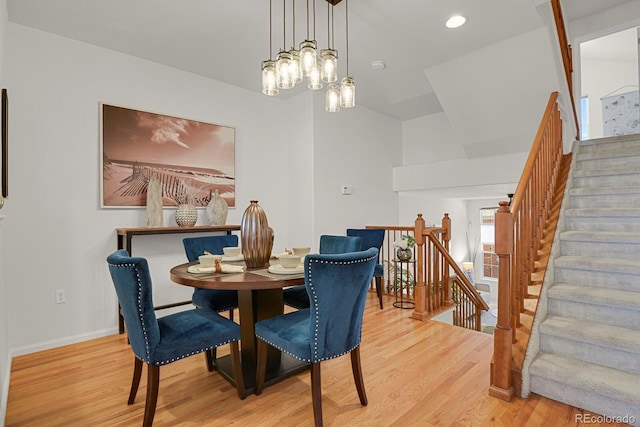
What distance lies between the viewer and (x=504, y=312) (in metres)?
1.96

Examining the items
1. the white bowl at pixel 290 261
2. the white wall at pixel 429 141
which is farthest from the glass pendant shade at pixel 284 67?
the white wall at pixel 429 141

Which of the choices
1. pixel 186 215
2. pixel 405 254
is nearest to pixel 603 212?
pixel 405 254

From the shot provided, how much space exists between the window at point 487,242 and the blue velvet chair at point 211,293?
26.7ft

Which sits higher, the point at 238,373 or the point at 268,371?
the point at 238,373

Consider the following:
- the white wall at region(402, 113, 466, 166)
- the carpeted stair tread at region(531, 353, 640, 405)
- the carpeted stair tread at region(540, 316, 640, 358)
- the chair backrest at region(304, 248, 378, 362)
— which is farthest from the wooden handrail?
the chair backrest at region(304, 248, 378, 362)

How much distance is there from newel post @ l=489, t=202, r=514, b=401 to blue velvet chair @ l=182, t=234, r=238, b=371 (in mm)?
1851

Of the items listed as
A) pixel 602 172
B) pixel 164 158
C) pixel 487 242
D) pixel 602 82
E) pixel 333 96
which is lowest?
pixel 487 242

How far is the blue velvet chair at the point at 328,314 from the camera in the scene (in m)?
1.62

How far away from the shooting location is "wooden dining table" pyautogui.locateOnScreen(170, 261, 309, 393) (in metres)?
1.90

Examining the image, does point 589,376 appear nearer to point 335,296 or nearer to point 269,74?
point 335,296

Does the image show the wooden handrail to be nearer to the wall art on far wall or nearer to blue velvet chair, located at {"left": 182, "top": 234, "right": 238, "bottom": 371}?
the wall art on far wall

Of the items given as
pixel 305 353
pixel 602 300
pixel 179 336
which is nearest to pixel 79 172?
pixel 179 336

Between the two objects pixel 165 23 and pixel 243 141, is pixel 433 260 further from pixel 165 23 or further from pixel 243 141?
pixel 165 23

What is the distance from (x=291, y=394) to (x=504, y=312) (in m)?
1.38
